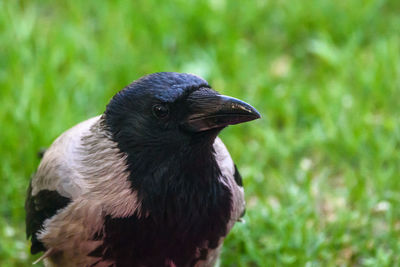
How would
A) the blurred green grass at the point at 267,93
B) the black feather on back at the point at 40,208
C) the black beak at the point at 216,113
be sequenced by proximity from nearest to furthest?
the black beak at the point at 216,113
the black feather on back at the point at 40,208
the blurred green grass at the point at 267,93

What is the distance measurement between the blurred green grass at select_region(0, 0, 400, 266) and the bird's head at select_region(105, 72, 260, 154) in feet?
5.05

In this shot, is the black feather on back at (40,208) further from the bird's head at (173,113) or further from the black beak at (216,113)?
the black beak at (216,113)

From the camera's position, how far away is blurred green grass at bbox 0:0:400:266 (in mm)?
4676

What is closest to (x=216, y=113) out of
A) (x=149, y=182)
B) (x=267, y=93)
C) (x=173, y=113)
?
(x=173, y=113)

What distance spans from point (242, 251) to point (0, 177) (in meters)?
1.89

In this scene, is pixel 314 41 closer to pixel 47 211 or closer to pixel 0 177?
pixel 0 177

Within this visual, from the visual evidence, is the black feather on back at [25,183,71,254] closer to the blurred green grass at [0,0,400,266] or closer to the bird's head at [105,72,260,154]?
the bird's head at [105,72,260,154]

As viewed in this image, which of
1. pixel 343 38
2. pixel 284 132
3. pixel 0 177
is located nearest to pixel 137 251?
pixel 0 177

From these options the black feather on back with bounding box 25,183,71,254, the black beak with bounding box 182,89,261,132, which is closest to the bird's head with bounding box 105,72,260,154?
the black beak with bounding box 182,89,261,132

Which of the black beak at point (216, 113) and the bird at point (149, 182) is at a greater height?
the black beak at point (216, 113)

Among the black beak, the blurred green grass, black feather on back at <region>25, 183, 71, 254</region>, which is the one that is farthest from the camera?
the blurred green grass

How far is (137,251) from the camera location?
3.43 m

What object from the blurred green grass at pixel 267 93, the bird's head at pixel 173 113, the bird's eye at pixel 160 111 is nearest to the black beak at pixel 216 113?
the bird's head at pixel 173 113

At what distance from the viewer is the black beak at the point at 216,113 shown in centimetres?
317
